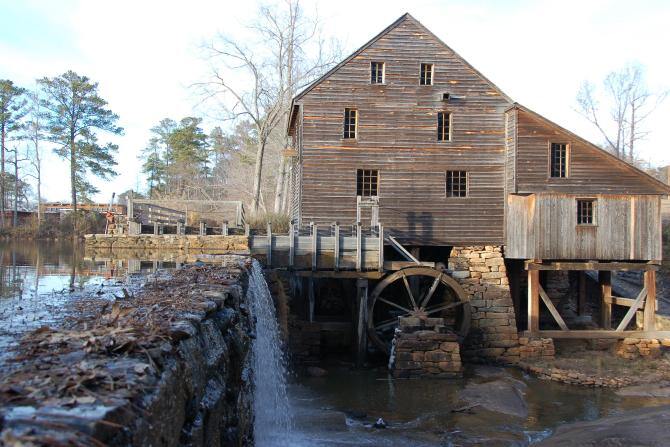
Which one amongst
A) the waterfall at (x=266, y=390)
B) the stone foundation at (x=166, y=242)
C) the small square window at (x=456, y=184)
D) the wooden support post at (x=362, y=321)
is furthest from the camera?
the stone foundation at (x=166, y=242)

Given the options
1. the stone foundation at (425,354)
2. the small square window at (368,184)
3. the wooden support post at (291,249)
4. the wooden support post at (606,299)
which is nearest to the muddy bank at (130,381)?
the stone foundation at (425,354)

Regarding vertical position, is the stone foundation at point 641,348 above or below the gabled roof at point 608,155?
below

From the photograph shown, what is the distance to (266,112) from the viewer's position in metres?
33.3

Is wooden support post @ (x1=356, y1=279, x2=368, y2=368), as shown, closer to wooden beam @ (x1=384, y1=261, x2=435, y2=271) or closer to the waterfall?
wooden beam @ (x1=384, y1=261, x2=435, y2=271)

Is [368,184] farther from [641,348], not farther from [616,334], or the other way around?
[641,348]

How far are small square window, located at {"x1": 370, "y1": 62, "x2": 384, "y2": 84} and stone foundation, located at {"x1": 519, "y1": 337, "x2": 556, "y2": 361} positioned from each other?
30.2 feet

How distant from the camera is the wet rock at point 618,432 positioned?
30.1ft

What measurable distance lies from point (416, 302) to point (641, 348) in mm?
6729

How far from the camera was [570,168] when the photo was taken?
688 inches

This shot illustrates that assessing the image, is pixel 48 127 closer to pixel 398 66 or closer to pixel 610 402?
pixel 398 66

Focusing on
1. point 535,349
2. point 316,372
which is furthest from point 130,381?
point 535,349

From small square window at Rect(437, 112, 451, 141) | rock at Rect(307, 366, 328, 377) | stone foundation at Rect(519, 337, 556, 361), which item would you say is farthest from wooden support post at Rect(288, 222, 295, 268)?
stone foundation at Rect(519, 337, 556, 361)

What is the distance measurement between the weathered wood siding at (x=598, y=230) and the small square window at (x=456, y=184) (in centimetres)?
240

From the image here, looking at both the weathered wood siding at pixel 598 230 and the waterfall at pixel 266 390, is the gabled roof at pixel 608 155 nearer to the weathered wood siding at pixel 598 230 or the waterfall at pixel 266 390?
the weathered wood siding at pixel 598 230
